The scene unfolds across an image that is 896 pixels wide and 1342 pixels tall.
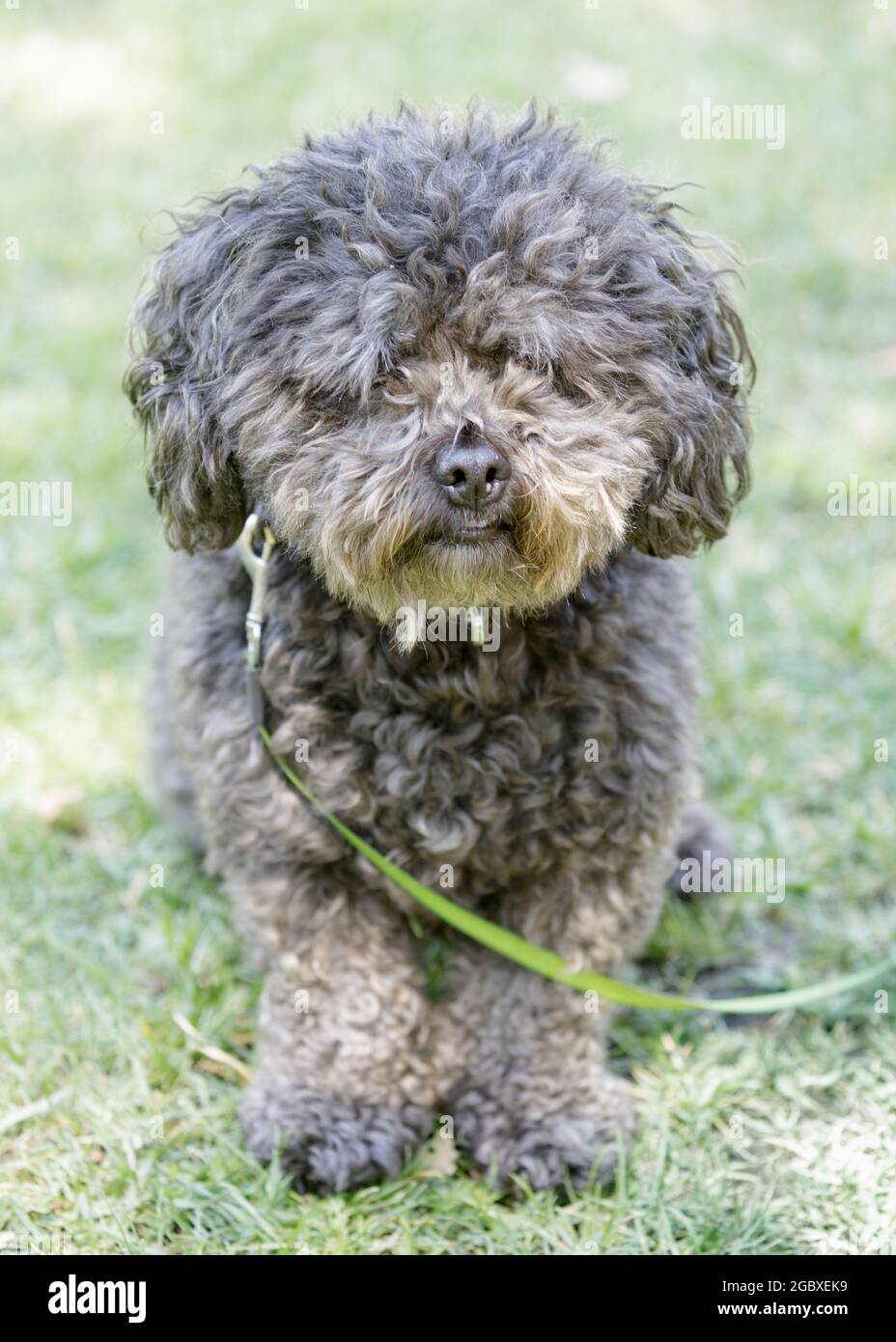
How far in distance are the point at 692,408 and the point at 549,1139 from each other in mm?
1560

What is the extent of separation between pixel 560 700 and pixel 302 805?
590 millimetres

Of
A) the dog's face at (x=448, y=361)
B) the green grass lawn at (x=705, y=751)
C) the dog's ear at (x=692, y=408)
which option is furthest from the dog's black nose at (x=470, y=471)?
the green grass lawn at (x=705, y=751)

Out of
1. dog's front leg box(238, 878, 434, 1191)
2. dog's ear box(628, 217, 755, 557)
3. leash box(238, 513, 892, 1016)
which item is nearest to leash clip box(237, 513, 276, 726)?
leash box(238, 513, 892, 1016)

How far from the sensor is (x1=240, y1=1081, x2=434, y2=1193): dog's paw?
2957mm

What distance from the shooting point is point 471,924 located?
119 inches

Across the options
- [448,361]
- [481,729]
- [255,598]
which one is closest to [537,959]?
[481,729]

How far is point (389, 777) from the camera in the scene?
9.42ft

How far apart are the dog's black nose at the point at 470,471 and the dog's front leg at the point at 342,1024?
1.09 m

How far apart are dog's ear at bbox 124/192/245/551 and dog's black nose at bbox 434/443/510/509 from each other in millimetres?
503

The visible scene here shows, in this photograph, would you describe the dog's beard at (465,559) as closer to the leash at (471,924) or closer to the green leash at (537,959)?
the leash at (471,924)

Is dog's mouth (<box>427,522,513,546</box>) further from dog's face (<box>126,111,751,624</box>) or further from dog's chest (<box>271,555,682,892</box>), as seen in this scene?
dog's chest (<box>271,555,682,892</box>)

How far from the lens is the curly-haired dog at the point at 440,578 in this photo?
2439mm

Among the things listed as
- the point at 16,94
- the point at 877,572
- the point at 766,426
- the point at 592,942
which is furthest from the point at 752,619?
the point at 16,94

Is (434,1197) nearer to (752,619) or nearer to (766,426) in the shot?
(752,619)
